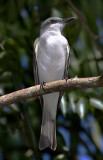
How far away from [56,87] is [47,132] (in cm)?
106

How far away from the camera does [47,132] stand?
4.53 meters

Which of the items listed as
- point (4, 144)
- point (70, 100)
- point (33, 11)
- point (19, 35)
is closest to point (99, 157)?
point (70, 100)

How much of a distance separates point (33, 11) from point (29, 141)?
6.14 feet

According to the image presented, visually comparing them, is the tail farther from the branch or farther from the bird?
the branch

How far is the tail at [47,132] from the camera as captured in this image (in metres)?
4.34

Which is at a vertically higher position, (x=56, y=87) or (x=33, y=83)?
(x=56, y=87)

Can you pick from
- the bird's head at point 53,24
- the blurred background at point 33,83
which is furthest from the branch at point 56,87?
the bird's head at point 53,24

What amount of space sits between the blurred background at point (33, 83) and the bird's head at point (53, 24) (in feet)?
0.28

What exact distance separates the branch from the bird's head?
161cm

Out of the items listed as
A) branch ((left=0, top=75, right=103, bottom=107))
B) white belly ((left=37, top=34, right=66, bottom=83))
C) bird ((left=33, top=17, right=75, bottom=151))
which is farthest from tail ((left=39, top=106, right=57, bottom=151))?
branch ((left=0, top=75, right=103, bottom=107))

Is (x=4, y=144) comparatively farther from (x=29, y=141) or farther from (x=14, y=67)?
(x=14, y=67)

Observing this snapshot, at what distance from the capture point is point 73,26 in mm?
5023

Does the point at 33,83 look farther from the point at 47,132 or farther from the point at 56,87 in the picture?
the point at 56,87

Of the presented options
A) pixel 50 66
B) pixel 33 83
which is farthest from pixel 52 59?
pixel 33 83
